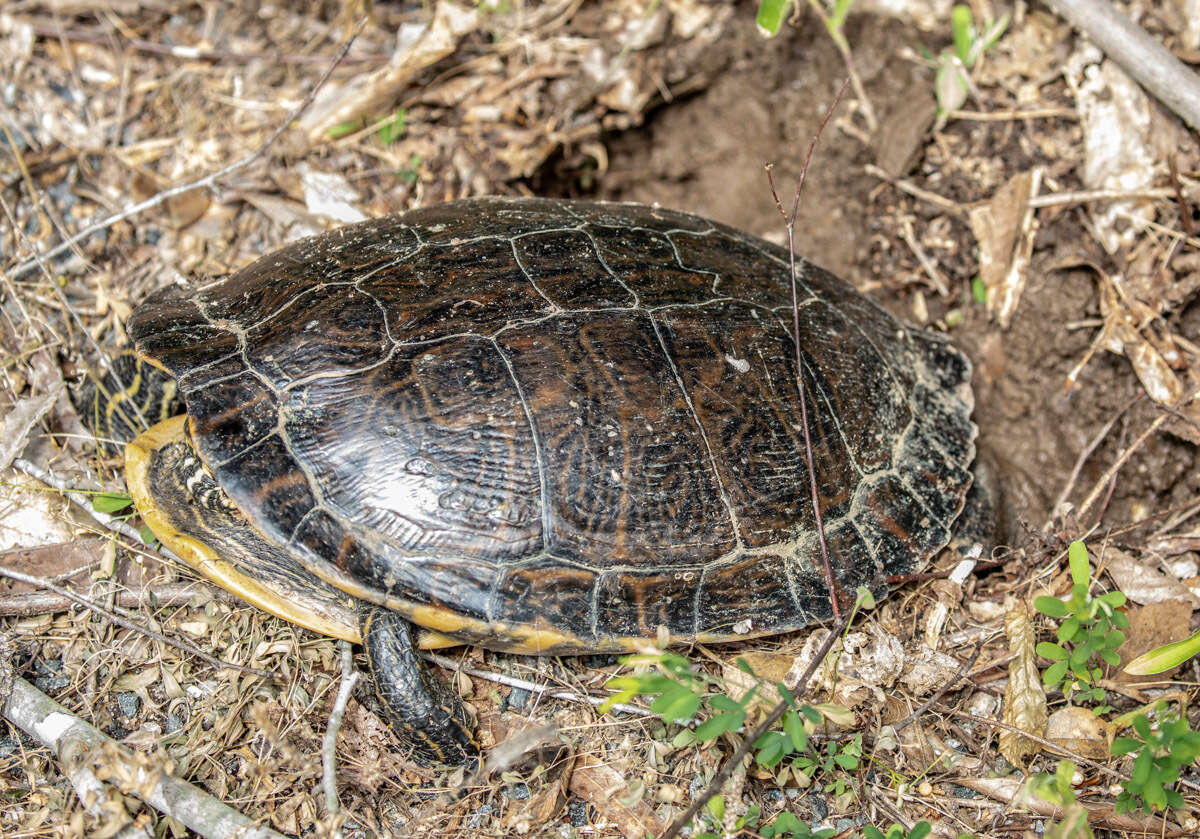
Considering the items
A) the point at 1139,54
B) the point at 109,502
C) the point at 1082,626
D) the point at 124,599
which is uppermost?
the point at 1139,54

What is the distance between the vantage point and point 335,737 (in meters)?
2.92

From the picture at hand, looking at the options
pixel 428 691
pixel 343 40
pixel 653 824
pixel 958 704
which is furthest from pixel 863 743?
pixel 343 40

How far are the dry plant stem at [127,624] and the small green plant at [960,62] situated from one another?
14.9ft

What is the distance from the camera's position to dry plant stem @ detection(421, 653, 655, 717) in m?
3.21

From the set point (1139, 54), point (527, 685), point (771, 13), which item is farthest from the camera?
point (1139, 54)

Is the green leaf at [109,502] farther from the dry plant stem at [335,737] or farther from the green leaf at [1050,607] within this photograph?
the green leaf at [1050,607]

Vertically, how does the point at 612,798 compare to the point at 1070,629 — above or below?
below

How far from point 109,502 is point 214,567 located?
31.3 inches

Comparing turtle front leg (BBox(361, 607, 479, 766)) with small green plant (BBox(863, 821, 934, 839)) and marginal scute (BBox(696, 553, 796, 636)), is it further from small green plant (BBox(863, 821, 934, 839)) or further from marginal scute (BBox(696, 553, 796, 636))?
small green plant (BBox(863, 821, 934, 839))

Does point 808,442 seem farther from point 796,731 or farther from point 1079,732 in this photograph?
point 1079,732

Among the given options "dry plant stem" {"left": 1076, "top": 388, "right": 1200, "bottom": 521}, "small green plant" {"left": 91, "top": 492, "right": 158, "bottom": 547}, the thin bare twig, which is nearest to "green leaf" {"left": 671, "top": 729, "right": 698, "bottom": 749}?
the thin bare twig

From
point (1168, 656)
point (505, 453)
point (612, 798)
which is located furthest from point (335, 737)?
point (1168, 656)

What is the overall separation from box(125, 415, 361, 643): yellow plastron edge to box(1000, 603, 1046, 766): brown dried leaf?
247 cm

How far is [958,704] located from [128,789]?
9.82 feet
